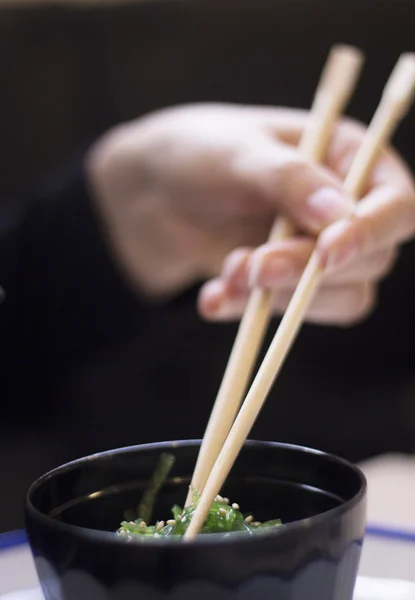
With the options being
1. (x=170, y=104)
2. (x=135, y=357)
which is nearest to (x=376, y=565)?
(x=135, y=357)

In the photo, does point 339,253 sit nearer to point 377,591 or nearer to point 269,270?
point 269,270

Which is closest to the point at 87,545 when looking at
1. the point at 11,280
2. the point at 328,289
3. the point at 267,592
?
the point at 267,592

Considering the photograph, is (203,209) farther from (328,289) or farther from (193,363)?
(193,363)

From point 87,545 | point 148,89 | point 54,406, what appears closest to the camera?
point 87,545

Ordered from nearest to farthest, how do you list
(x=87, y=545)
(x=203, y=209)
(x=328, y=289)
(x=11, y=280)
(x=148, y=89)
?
1. (x=87, y=545)
2. (x=328, y=289)
3. (x=203, y=209)
4. (x=11, y=280)
5. (x=148, y=89)

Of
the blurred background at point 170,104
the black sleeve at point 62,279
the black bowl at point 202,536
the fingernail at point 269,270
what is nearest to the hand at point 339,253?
the fingernail at point 269,270

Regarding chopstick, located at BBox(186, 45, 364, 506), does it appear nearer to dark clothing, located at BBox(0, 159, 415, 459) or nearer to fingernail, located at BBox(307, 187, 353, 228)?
fingernail, located at BBox(307, 187, 353, 228)

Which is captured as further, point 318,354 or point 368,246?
point 318,354

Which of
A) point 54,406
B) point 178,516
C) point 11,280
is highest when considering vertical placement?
point 178,516
